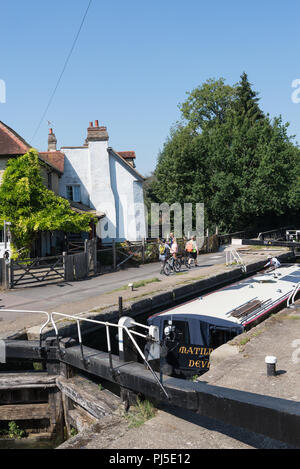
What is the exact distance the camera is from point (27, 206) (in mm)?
20188

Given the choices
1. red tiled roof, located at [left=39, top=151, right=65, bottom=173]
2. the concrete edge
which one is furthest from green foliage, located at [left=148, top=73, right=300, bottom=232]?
the concrete edge

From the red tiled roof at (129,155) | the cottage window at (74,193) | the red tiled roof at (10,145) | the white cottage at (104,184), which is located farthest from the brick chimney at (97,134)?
the red tiled roof at (10,145)

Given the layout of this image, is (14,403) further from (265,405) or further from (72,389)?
(265,405)

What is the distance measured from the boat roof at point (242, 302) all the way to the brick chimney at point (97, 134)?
18.5 meters

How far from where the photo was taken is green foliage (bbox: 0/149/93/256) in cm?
1962

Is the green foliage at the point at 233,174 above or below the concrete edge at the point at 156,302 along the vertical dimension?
above

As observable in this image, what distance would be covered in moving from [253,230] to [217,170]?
6811mm

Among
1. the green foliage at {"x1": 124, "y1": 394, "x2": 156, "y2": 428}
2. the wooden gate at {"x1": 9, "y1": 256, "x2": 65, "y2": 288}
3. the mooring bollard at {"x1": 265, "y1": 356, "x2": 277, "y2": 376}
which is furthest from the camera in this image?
the wooden gate at {"x1": 9, "y1": 256, "x2": 65, "y2": 288}

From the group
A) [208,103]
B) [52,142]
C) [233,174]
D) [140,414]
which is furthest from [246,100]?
[140,414]

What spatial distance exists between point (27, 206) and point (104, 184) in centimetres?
1167

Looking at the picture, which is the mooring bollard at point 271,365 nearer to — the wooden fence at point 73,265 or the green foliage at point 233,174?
the wooden fence at point 73,265

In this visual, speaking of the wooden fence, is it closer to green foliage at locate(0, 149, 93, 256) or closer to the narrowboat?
green foliage at locate(0, 149, 93, 256)

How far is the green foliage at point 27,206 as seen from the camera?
19.6 m

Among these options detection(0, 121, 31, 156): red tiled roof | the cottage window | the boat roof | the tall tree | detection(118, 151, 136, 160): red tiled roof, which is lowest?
the boat roof
